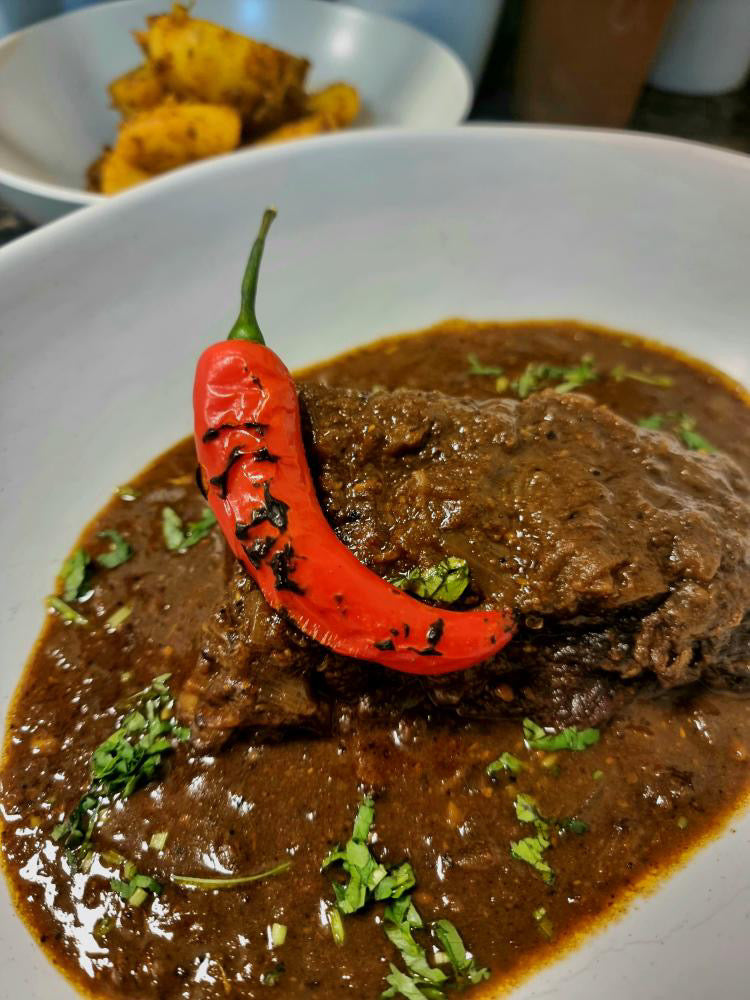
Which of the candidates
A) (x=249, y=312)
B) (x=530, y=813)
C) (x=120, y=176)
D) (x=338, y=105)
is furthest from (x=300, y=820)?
(x=338, y=105)

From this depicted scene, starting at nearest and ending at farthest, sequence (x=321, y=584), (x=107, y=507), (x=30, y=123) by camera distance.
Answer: (x=321, y=584)
(x=107, y=507)
(x=30, y=123)

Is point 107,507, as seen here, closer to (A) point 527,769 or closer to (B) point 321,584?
(B) point 321,584

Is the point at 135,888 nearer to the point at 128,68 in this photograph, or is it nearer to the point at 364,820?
the point at 364,820

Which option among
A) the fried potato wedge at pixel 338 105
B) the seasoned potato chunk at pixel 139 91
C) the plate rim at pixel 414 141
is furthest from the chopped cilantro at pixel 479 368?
the seasoned potato chunk at pixel 139 91

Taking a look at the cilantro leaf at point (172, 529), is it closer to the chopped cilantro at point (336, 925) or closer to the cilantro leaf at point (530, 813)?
the chopped cilantro at point (336, 925)

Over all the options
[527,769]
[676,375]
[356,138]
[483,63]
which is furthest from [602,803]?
[483,63]

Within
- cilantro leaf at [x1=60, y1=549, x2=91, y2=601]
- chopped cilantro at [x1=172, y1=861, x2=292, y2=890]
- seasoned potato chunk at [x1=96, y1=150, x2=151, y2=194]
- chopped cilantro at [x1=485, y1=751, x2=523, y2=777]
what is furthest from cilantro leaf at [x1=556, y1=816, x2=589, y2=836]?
seasoned potato chunk at [x1=96, y1=150, x2=151, y2=194]
